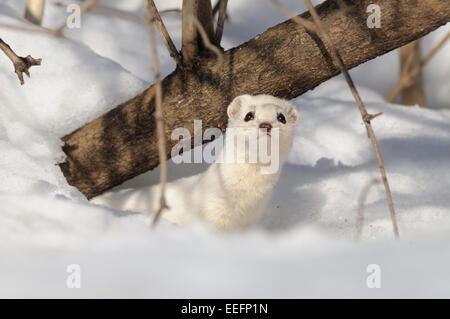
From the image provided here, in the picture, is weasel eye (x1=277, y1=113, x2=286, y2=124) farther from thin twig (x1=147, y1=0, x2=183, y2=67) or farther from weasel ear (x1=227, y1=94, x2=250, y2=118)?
thin twig (x1=147, y1=0, x2=183, y2=67)

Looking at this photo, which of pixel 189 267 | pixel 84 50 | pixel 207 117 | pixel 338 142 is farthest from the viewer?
pixel 338 142

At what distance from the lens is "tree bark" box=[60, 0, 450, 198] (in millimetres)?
2480

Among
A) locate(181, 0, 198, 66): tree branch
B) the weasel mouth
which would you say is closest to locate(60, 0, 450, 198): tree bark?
locate(181, 0, 198, 66): tree branch

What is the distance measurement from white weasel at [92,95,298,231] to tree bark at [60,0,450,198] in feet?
0.47

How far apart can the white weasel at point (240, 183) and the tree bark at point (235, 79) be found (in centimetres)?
14

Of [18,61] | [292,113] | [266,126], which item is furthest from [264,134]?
[18,61]

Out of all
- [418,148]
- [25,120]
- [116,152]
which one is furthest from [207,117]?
[418,148]

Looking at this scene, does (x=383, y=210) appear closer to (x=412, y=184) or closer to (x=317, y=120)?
(x=412, y=184)

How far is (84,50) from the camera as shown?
11.3ft

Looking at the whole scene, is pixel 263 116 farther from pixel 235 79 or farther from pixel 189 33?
pixel 189 33

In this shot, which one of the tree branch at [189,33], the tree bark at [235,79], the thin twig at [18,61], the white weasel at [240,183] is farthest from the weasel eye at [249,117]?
the thin twig at [18,61]

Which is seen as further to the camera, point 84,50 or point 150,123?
point 84,50

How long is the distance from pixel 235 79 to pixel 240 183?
0.49 metres
